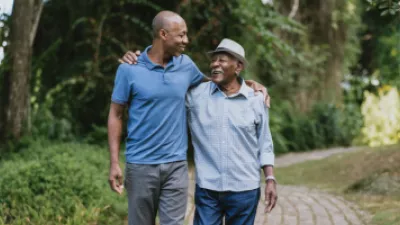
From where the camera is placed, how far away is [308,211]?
7113mm

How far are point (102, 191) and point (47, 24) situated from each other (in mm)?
6375

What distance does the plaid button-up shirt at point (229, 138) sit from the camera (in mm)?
3771

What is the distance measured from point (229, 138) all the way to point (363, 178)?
5.27 m

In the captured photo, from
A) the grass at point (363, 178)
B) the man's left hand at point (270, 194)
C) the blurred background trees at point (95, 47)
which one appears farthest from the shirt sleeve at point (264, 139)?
the blurred background trees at point (95, 47)

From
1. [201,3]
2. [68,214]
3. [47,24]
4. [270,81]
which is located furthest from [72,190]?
[270,81]

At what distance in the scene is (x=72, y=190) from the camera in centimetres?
652

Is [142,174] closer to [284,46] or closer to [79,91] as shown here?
[284,46]

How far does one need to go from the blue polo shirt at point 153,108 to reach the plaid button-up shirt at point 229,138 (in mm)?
121

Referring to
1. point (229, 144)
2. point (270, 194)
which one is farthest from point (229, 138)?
point (270, 194)

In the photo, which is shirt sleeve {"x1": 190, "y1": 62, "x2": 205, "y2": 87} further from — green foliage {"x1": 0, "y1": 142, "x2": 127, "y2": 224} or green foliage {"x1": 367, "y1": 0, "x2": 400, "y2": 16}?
green foliage {"x1": 367, "y1": 0, "x2": 400, "y2": 16}

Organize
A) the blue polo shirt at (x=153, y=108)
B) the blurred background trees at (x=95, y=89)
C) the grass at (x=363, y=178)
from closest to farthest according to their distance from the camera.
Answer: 1. the blue polo shirt at (x=153, y=108)
2. the blurred background trees at (x=95, y=89)
3. the grass at (x=363, y=178)

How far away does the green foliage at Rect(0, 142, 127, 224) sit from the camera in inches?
241

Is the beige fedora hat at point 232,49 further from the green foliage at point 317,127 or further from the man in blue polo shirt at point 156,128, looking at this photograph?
the green foliage at point 317,127

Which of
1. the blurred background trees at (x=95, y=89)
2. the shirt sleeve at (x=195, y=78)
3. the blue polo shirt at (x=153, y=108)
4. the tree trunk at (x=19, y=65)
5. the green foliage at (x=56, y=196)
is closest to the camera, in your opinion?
the blue polo shirt at (x=153, y=108)
